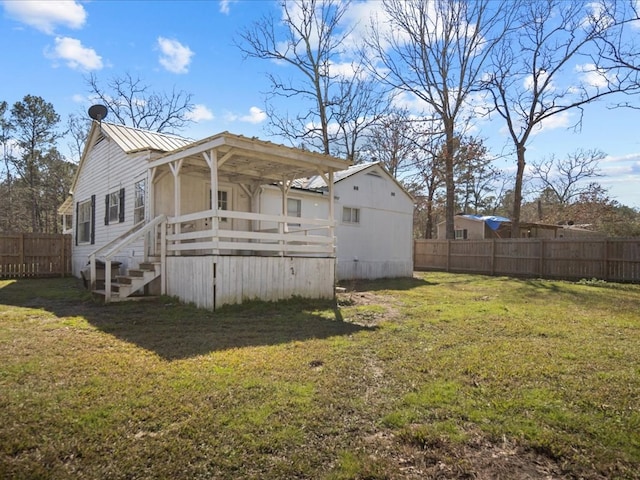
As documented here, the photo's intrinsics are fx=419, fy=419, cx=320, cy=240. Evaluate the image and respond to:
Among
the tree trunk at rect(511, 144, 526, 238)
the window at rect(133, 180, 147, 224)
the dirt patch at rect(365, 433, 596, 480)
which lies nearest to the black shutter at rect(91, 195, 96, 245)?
the window at rect(133, 180, 147, 224)

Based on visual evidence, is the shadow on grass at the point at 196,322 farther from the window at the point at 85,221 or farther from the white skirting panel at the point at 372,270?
the white skirting panel at the point at 372,270

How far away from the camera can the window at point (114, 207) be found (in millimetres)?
11931

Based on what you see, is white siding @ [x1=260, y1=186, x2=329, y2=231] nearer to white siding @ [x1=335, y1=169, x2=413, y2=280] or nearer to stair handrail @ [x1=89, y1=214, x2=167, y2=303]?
white siding @ [x1=335, y1=169, x2=413, y2=280]

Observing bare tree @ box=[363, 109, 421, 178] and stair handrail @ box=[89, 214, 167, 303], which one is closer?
stair handrail @ box=[89, 214, 167, 303]

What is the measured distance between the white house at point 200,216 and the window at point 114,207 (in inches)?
1.3

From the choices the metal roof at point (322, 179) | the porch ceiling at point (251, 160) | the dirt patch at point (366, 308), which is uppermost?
the metal roof at point (322, 179)

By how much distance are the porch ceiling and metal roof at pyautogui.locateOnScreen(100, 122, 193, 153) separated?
1768mm

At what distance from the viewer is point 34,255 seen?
50.8ft

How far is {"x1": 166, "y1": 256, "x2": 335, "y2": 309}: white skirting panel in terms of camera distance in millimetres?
8000

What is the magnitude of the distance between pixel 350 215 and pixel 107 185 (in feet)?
27.8

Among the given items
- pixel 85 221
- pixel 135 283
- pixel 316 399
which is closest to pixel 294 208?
pixel 135 283

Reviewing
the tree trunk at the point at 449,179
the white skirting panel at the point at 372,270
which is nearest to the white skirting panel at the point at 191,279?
the white skirting panel at the point at 372,270

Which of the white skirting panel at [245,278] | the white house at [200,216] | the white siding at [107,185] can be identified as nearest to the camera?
the white skirting panel at [245,278]

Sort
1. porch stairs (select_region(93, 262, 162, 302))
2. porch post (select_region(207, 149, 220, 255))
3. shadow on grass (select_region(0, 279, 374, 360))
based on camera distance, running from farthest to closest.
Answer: porch stairs (select_region(93, 262, 162, 302)) < porch post (select_region(207, 149, 220, 255)) < shadow on grass (select_region(0, 279, 374, 360))
